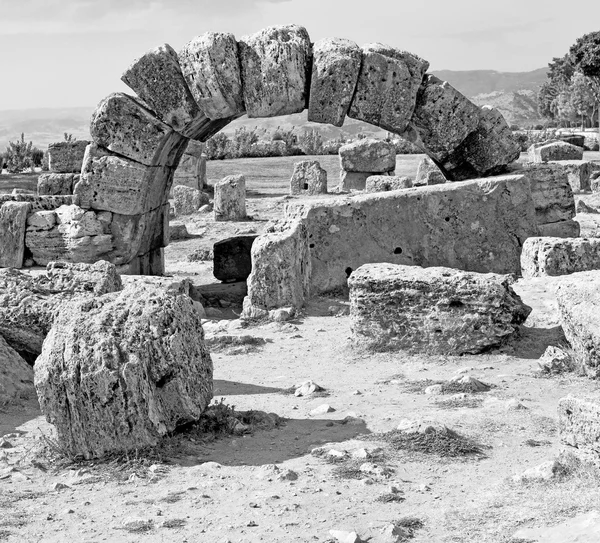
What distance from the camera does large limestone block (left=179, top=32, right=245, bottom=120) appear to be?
1155 centimetres

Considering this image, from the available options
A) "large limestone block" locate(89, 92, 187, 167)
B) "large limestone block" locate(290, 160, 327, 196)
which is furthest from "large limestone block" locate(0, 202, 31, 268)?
"large limestone block" locate(290, 160, 327, 196)

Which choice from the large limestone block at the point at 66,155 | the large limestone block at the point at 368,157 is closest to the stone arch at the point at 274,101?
the large limestone block at the point at 66,155

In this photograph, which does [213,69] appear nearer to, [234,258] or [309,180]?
[234,258]

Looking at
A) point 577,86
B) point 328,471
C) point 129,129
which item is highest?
point 577,86

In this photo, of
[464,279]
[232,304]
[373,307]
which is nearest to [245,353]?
[373,307]

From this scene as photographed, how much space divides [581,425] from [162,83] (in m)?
8.05

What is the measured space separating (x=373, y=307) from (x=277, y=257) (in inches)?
84.5

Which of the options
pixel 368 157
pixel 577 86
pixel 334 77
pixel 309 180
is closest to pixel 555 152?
pixel 368 157

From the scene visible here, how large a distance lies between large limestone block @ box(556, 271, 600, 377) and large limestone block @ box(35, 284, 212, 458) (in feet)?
8.88

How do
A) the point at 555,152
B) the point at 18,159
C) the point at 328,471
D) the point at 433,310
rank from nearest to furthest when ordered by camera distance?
the point at 328,471, the point at 433,310, the point at 555,152, the point at 18,159

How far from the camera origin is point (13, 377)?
24.2 feet

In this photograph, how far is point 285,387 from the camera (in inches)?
297

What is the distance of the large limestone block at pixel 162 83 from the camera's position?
11750 millimetres

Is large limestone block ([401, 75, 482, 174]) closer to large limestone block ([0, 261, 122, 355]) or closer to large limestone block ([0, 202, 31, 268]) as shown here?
large limestone block ([0, 261, 122, 355])
